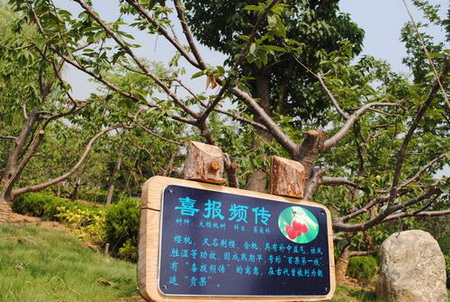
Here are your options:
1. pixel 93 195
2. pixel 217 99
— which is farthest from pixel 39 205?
pixel 93 195

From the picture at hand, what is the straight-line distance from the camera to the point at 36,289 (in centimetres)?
336

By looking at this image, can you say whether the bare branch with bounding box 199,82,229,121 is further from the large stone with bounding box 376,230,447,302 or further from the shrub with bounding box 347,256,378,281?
the shrub with bounding box 347,256,378,281

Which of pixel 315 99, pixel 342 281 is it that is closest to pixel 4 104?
pixel 315 99

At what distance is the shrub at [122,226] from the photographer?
7512 mm

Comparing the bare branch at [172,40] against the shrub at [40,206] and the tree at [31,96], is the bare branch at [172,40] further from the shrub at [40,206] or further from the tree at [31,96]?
the shrub at [40,206]

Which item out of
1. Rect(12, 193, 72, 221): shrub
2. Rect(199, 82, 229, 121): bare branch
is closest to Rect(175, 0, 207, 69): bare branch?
Rect(199, 82, 229, 121): bare branch

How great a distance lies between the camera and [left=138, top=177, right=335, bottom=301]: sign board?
206 centimetres

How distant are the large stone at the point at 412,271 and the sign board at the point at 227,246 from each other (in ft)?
18.2

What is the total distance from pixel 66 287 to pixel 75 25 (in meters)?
2.46

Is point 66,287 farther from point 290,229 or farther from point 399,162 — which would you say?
point 399,162

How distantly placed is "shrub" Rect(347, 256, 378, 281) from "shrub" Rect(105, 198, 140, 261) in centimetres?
716

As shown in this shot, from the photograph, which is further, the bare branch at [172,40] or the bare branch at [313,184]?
the bare branch at [313,184]

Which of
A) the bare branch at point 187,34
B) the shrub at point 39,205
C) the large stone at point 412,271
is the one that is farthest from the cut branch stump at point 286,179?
the shrub at point 39,205

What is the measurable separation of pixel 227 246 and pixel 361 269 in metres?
10.5
